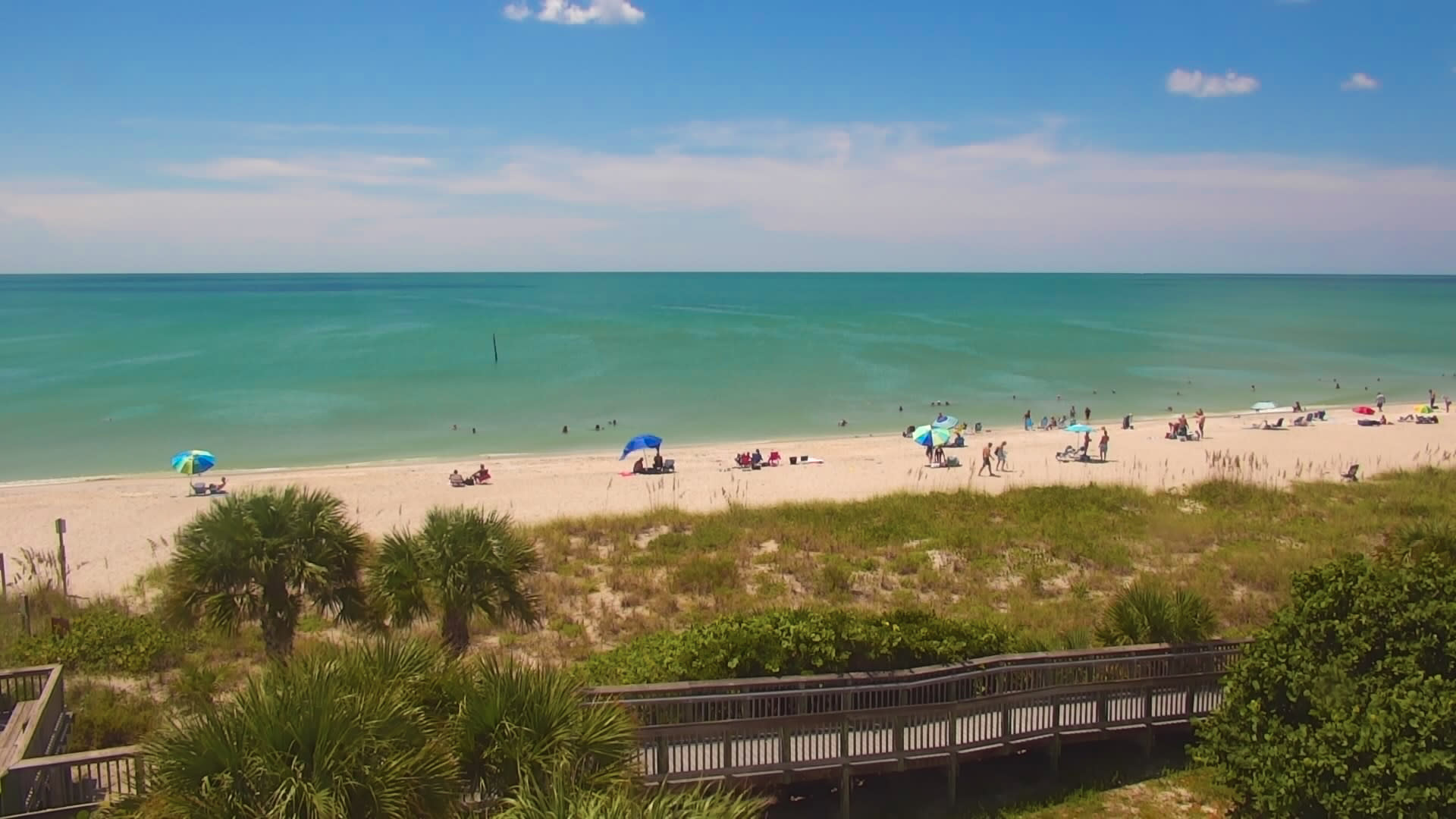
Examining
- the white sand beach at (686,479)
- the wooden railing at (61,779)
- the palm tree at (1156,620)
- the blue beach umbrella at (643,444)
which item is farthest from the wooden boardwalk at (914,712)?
the blue beach umbrella at (643,444)

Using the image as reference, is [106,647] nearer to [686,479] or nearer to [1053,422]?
[686,479]

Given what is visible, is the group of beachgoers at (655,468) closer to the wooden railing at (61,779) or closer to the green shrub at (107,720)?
the green shrub at (107,720)

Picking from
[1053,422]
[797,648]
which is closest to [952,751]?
[797,648]

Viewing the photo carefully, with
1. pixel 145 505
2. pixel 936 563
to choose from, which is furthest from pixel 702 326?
pixel 936 563

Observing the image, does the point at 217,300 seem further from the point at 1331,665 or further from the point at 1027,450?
the point at 1331,665

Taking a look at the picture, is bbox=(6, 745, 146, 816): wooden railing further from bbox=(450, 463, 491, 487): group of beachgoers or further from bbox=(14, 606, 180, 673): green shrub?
bbox=(450, 463, 491, 487): group of beachgoers
